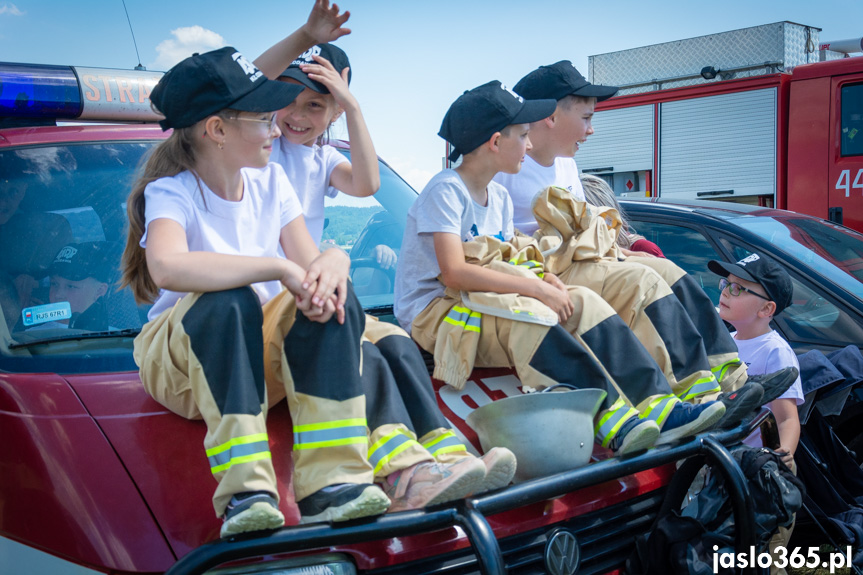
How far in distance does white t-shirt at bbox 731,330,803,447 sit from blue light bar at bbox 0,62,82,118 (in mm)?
3061

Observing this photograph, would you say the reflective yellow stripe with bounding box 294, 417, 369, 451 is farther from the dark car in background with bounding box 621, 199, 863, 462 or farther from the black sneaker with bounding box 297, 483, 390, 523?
the dark car in background with bounding box 621, 199, 863, 462

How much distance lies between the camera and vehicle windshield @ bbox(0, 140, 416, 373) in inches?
105

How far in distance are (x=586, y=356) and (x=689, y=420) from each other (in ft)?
1.27

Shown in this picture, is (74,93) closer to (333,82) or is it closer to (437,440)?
(333,82)

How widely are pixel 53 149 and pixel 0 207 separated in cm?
34

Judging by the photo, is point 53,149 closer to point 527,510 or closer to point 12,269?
point 12,269

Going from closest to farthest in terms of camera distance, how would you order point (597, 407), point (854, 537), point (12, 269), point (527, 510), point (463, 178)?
point (527, 510), point (597, 407), point (12, 269), point (463, 178), point (854, 537)

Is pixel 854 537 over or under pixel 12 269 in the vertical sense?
under

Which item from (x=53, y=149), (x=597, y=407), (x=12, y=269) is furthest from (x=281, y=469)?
(x=53, y=149)

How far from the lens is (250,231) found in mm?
2693

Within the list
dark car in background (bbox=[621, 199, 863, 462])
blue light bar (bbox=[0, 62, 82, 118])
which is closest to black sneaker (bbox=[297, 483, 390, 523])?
blue light bar (bbox=[0, 62, 82, 118])

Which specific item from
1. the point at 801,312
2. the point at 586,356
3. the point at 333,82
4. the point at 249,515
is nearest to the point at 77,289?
the point at 333,82

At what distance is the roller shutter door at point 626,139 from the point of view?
1141cm

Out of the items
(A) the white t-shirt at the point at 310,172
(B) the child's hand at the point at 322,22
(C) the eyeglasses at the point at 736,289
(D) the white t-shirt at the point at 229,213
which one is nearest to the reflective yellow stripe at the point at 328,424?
(D) the white t-shirt at the point at 229,213
